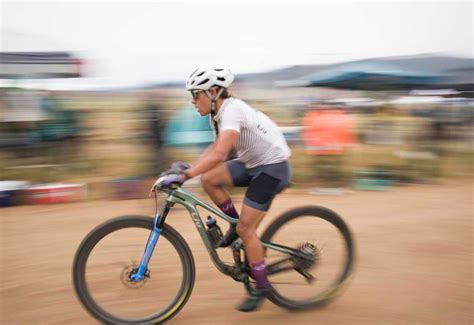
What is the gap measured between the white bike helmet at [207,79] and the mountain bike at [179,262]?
2.39ft

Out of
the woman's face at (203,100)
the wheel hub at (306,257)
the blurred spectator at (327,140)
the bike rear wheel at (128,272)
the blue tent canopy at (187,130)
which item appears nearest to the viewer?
the bike rear wheel at (128,272)

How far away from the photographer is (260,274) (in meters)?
3.27

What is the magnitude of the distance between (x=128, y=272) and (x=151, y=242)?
31cm

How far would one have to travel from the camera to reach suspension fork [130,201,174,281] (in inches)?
122

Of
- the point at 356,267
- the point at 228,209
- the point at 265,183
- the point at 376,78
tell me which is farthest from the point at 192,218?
the point at 376,78

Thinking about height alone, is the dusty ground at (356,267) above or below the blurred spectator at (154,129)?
below

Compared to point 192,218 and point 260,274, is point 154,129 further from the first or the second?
point 260,274

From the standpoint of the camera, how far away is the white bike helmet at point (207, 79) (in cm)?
310

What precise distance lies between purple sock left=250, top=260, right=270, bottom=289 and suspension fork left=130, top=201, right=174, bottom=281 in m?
0.73

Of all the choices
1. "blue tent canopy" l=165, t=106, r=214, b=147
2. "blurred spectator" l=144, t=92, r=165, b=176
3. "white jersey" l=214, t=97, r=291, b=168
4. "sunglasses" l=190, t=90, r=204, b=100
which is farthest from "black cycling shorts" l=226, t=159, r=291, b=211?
"blue tent canopy" l=165, t=106, r=214, b=147

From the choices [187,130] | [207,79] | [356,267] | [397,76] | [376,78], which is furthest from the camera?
[376,78]

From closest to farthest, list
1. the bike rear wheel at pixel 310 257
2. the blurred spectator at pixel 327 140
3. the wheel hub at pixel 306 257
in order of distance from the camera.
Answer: the bike rear wheel at pixel 310 257 < the wheel hub at pixel 306 257 < the blurred spectator at pixel 327 140

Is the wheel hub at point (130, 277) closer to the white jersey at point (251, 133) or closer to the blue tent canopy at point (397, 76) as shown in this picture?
the white jersey at point (251, 133)

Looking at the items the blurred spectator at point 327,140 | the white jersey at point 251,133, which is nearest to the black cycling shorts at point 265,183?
the white jersey at point 251,133
